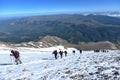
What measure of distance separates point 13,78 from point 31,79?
226cm

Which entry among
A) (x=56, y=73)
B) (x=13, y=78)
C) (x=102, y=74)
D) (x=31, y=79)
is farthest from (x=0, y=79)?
(x=102, y=74)

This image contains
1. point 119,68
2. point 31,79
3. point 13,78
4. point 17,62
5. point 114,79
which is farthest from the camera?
point 17,62

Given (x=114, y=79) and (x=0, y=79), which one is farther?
(x=0, y=79)

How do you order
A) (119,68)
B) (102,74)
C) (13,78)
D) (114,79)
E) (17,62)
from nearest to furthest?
(114,79) → (102,74) → (119,68) → (13,78) → (17,62)

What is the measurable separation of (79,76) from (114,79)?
3187 mm

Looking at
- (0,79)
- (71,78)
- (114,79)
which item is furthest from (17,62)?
(114,79)

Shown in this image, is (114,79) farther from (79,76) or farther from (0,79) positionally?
(0,79)

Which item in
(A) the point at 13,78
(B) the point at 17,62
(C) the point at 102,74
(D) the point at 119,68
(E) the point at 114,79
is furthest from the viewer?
(B) the point at 17,62

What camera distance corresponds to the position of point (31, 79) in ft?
65.0

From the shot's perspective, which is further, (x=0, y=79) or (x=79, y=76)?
(x=0, y=79)

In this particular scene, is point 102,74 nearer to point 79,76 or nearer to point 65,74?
point 79,76

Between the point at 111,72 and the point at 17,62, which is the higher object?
the point at 111,72

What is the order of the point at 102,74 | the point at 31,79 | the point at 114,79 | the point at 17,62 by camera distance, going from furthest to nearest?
the point at 17,62 < the point at 31,79 < the point at 102,74 < the point at 114,79

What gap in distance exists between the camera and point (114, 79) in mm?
15547
